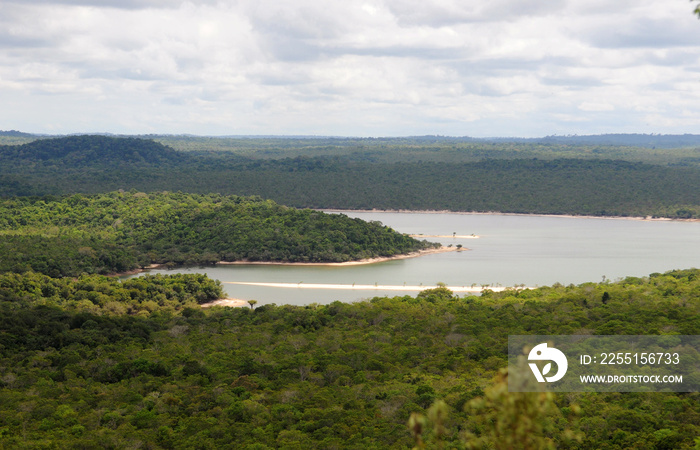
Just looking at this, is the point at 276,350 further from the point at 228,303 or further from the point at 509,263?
the point at 509,263

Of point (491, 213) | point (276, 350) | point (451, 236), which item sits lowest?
point (451, 236)

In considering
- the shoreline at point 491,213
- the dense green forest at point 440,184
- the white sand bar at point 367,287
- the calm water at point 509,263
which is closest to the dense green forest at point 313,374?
the white sand bar at point 367,287

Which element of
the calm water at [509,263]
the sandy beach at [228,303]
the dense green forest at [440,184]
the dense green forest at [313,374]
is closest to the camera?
the dense green forest at [313,374]

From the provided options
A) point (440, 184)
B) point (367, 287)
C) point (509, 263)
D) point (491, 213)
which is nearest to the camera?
point (367, 287)

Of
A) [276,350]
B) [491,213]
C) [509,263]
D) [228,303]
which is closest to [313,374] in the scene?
[276,350]

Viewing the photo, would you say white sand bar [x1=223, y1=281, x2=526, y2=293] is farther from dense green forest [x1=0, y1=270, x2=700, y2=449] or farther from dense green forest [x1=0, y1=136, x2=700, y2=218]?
dense green forest [x1=0, y1=136, x2=700, y2=218]

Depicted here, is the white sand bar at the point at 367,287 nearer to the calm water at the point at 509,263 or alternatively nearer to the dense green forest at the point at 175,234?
the calm water at the point at 509,263
